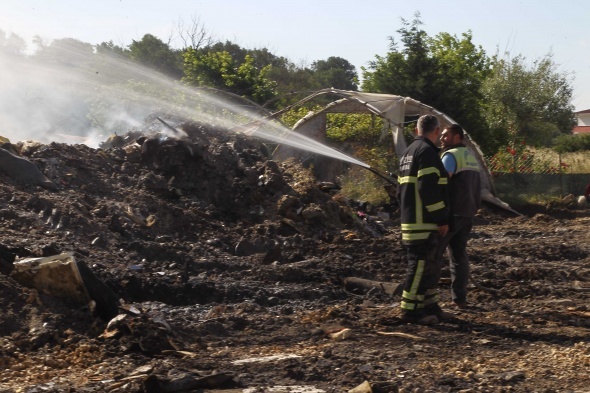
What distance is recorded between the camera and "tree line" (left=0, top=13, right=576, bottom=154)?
2469cm

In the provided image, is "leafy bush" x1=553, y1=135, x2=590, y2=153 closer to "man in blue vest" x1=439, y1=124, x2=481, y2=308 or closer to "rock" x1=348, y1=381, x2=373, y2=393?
"man in blue vest" x1=439, y1=124, x2=481, y2=308

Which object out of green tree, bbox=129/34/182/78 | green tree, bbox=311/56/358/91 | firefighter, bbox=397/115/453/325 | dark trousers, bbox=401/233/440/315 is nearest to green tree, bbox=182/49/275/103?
firefighter, bbox=397/115/453/325

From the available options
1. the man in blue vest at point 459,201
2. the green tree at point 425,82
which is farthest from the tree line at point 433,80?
the man in blue vest at point 459,201

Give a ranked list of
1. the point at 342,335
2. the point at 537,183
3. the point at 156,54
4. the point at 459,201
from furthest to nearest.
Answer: the point at 156,54 < the point at 537,183 < the point at 459,201 < the point at 342,335

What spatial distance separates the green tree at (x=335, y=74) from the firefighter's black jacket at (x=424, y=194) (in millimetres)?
51745

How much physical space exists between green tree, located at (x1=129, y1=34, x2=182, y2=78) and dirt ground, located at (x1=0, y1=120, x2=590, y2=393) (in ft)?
133

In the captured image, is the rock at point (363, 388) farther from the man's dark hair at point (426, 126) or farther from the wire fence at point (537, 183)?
the wire fence at point (537, 183)

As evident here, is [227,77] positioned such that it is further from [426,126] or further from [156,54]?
[156,54]

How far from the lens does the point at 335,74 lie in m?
71.6

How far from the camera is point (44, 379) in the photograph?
590cm

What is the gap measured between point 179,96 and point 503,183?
8.65 m

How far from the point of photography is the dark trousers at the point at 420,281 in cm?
802

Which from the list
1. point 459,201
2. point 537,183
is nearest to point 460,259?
point 459,201

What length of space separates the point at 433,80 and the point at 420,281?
17.0m
